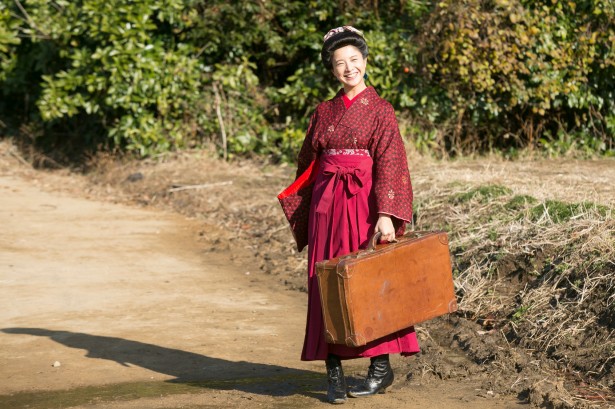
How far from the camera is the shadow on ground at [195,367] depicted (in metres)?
5.13

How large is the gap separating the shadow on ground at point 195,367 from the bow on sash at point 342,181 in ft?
3.06

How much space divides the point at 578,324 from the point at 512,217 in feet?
4.99

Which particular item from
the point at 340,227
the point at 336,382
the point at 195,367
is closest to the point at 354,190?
the point at 340,227

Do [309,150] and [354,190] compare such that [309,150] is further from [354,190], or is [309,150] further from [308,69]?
[308,69]

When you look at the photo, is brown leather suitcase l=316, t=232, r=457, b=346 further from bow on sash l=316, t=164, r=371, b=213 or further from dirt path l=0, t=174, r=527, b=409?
dirt path l=0, t=174, r=527, b=409

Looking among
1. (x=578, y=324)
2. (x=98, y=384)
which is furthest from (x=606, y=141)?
(x=98, y=384)

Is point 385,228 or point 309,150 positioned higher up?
point 309,150

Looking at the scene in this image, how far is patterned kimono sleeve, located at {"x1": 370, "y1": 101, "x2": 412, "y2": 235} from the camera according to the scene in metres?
4.71

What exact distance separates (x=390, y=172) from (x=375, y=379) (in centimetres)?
97

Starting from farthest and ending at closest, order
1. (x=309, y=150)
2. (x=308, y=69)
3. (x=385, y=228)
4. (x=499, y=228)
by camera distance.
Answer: (x=308, y=69) → (x=499, y=228) → (x=309, y=150) → (x=385, y=228)

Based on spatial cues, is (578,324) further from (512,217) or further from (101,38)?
(101,38)

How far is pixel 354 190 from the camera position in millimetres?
4789

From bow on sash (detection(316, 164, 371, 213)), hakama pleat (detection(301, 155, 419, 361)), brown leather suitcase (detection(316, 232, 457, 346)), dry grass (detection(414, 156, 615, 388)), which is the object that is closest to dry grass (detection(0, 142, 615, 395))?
dry grass (detection(414, 156, 615, 388))

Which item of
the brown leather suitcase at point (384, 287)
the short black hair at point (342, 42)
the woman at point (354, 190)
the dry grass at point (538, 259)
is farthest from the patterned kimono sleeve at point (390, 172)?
the dry grass at point (538, 259)
